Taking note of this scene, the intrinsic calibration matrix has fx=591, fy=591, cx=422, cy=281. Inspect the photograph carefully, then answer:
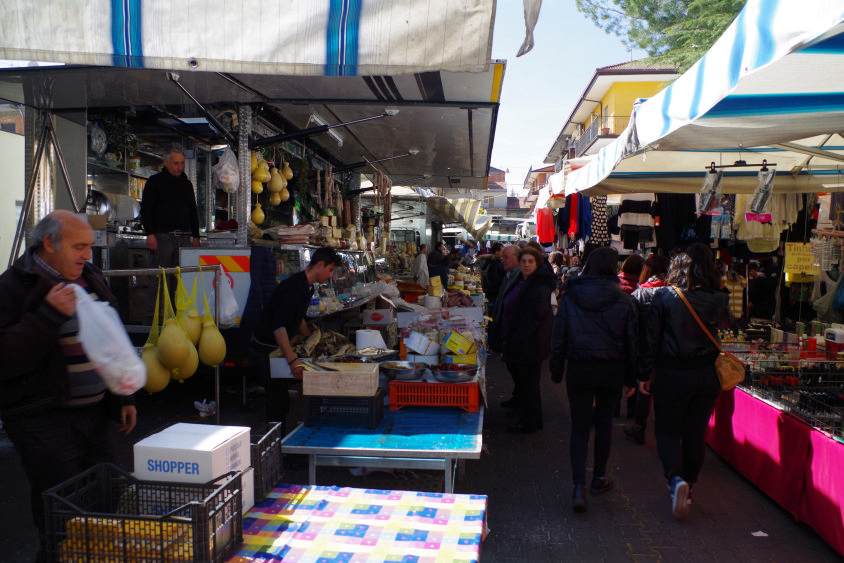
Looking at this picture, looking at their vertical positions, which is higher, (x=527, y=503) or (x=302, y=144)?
(x=302, y=144)

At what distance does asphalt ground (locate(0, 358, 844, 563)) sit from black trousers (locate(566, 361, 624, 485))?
0.38 metres

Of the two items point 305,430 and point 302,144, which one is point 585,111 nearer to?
point 302,144

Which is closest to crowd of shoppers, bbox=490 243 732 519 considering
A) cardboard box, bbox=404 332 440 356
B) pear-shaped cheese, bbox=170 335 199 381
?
cardboard box, bbox=404 332 440 356

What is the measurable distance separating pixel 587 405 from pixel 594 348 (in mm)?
444

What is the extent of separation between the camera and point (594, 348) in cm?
413

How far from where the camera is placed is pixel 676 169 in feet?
22.1

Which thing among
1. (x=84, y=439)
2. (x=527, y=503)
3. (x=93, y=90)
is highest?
(x=93, y=90)

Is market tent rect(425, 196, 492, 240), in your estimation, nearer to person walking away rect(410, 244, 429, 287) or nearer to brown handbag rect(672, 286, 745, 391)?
person walking away rect(410, 244, 429, 287)

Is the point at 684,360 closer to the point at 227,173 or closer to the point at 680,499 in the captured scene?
the point at 680,499

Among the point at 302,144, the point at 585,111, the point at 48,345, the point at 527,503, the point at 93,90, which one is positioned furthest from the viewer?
the point at 585,111

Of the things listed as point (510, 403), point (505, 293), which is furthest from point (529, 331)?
point (510, 403)

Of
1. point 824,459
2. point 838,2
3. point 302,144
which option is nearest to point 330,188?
point 302,144

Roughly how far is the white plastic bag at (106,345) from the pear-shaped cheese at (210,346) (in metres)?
1.66

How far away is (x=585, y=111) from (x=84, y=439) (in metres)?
32.3
